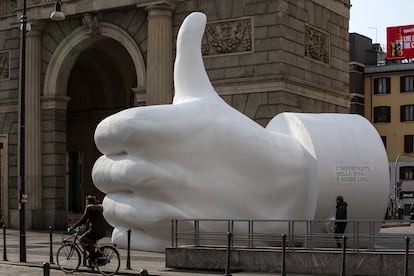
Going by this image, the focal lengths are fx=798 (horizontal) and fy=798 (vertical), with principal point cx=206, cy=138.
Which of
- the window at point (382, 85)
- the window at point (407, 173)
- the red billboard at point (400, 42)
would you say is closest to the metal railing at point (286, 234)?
the window at point (407, 173)

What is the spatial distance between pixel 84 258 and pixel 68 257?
1.64 feet

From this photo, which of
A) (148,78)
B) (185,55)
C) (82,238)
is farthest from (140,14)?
(82,238)

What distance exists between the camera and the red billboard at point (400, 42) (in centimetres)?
8206

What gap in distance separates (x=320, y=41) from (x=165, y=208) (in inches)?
575

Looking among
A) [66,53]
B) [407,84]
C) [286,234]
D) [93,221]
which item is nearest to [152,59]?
[66,53]

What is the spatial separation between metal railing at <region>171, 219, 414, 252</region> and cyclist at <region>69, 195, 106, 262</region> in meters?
2.38

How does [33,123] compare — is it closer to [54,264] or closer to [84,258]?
[54,264]

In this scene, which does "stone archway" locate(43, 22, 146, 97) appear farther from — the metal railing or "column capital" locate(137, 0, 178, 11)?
the metal railing

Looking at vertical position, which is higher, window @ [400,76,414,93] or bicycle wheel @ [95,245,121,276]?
window @ [400,76,414,93]

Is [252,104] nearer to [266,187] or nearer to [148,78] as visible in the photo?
[148,78]

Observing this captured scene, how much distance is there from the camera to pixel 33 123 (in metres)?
38.2

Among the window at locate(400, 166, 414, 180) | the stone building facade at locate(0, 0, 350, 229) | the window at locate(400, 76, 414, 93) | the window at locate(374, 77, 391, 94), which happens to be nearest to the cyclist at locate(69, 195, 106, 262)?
the stone building facade at locate(0, 0, 350, 229)

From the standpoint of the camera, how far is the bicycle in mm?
18859

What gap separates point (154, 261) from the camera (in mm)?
21688
